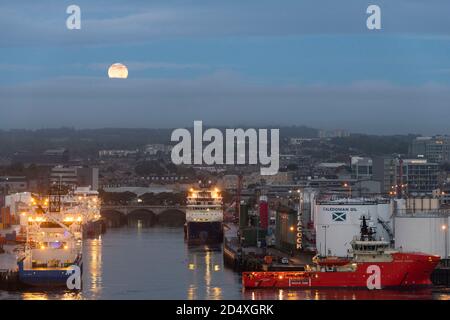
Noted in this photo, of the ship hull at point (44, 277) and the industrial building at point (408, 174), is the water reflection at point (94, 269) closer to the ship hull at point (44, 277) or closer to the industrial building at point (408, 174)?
the ship hull at point (44, 277)

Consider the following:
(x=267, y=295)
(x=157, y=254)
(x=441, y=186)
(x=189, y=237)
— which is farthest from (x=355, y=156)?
(x=267, y=295)

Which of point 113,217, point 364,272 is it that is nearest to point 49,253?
point 364,272

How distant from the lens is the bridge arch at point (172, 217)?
49.2 m

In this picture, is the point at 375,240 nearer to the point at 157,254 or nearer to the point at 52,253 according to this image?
the point at 52,253

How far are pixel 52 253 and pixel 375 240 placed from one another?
535cm

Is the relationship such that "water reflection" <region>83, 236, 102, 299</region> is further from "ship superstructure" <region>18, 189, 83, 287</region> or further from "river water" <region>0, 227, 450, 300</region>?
"ship superstructure" <region>18, 189, 83, 287</region>

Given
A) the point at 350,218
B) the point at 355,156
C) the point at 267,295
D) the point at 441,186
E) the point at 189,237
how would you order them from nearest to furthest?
1. the point at 267,295
2. the point at 350,218
3. the point at 189,237
4. the point at 441,186
5. the point at 355,156

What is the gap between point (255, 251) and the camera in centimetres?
3006

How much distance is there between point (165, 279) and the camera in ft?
82.6

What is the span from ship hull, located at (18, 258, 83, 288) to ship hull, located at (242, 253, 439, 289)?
2.90 meters

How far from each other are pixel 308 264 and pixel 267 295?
2656 millimetres

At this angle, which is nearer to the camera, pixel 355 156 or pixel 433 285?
pixel 433 285

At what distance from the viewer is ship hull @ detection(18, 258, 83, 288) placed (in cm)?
2381
